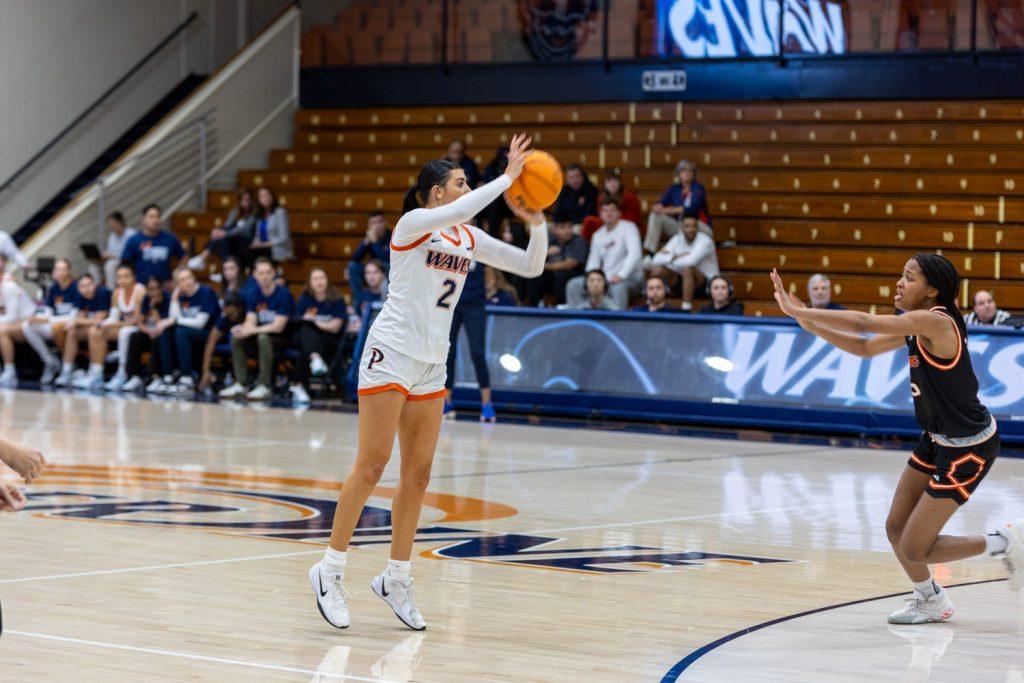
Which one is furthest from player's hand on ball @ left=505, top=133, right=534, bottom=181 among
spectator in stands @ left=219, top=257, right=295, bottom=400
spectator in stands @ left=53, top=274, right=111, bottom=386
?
spectator in stands @ left=53, top=274, right=111, bottom=386

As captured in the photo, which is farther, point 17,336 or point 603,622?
point 17,336

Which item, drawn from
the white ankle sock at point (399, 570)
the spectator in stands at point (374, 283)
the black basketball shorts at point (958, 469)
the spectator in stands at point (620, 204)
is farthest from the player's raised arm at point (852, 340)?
the spectator in stands at point (620, 204)

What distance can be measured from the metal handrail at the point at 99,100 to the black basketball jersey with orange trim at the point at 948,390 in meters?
19.2

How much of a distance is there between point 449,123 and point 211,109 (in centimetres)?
404

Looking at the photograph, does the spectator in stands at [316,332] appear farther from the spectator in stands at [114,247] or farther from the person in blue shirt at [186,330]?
the spectator in stands at [114,247]

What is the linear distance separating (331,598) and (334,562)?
0.16m

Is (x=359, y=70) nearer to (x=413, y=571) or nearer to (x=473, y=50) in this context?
(x=473, y=50)

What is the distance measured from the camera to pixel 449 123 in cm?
2314

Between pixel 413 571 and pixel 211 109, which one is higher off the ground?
pixel 211 109

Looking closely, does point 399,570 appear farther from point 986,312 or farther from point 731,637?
point 986,312


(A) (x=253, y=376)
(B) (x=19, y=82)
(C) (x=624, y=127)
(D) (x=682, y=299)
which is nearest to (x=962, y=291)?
(D) (x=682, y=299)

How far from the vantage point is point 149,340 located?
19.1 metres

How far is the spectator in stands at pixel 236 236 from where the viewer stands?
68.5ft

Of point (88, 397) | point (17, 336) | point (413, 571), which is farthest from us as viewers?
point (17, 336)
